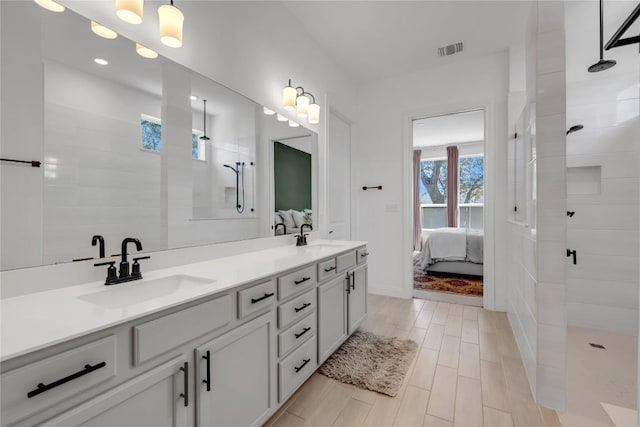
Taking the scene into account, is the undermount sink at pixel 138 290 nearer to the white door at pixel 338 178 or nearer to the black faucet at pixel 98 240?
the black faucet at pixel 98 240

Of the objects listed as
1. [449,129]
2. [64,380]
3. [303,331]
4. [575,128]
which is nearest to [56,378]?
[64,380]

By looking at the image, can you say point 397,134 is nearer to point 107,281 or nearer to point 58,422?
point 107,281

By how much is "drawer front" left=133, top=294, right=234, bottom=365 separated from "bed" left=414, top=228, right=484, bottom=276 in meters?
4.14

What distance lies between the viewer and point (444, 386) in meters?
1.86

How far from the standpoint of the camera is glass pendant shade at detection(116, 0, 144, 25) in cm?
128

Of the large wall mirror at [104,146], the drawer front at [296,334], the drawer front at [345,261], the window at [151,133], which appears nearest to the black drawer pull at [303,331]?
the drawer front at [296,334]

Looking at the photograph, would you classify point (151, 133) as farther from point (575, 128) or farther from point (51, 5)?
point (575, 128)

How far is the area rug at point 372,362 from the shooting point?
187 centimetres

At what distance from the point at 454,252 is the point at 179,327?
4416 millimetres

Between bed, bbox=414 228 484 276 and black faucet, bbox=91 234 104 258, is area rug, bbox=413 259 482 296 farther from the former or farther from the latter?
black faucet, bbox=91 234 104 258

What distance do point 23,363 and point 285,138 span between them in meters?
2.18

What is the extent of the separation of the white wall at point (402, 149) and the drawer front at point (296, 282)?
2170mm

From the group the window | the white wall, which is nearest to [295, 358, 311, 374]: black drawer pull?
the window

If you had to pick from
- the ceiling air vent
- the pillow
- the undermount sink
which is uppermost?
the ceiling air vent
